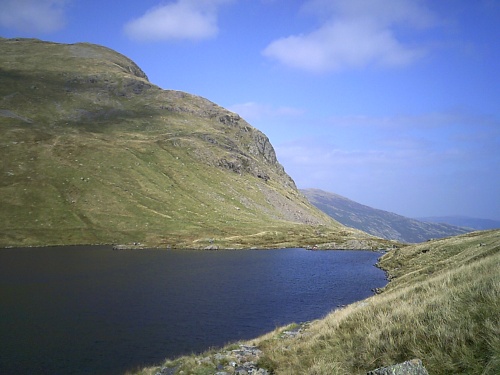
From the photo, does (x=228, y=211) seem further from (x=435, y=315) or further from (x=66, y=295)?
(x=435, y=315)

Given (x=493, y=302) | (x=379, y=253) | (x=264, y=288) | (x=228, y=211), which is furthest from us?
(x=228, y=211)

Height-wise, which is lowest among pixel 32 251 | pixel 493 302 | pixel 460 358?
pixel 32 251

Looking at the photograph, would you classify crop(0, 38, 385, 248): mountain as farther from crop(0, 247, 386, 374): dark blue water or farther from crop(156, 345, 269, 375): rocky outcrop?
crop(156, 345, 269, 375): rocky outcrop

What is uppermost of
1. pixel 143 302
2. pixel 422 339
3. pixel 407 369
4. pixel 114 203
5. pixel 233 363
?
pixel 114 203

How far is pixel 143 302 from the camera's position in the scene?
5362 centimetres

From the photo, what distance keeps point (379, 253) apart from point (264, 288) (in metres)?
75.4

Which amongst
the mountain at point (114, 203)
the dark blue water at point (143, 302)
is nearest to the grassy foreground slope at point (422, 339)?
the dark blue water at point (143, 302)

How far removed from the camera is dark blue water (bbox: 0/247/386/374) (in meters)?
35.2

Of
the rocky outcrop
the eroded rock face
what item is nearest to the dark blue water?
the rocky outcrop

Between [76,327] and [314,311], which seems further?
[314,311]

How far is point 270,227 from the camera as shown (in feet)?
522

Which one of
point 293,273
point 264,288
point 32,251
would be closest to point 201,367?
point 264,288

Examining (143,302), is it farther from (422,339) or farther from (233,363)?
(422,339)

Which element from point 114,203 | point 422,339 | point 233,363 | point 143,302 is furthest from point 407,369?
point 114,203
